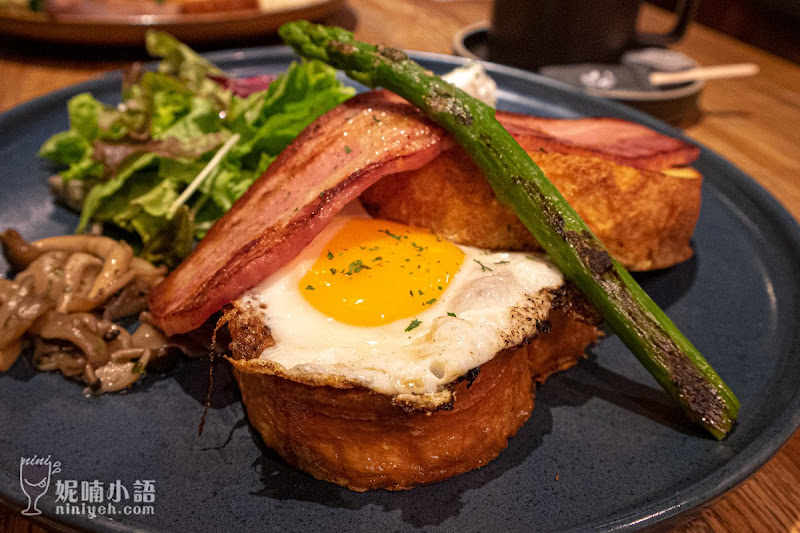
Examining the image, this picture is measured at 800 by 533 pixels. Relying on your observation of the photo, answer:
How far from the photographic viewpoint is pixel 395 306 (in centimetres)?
221

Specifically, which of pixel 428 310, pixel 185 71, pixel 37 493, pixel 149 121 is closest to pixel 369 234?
pixel 428 310

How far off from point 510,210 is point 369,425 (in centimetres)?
111

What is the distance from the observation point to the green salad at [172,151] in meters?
3.38

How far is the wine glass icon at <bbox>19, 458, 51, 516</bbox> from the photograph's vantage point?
5.63 feet

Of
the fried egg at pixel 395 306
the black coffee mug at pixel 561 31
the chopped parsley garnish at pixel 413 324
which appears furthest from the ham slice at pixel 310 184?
the black coffee mug at pixel 561 31

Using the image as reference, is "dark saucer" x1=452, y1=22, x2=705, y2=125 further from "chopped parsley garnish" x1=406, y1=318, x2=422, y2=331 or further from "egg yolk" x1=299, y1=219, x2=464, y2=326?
"chopped parsley garnish" x1=406, y1=318, x2=422, y2=331

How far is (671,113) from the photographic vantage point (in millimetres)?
4867

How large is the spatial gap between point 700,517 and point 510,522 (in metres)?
0.74

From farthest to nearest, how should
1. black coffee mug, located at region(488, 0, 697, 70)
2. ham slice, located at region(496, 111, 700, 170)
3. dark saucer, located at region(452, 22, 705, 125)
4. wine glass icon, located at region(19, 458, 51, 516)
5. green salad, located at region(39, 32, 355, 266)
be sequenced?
black coffee mug, located at region(488, 0, 697, 70), dark saucer, located at region(452, 22, 705, 125), green salad, located at region(39, 32, 355, 266), ham slice, located at region(496, 111, 700, 170), wine glass icon, located at region(19, 458, 51, 516)
